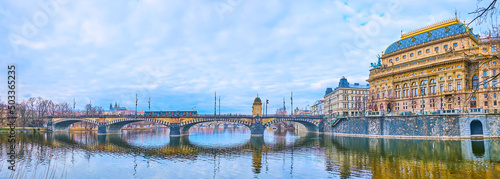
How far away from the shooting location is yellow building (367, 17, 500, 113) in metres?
68.7

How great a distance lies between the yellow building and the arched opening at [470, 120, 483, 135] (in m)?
3.92

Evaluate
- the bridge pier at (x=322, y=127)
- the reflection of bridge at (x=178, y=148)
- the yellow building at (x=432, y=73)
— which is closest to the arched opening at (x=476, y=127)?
the yellow building at (x=432, y=73)

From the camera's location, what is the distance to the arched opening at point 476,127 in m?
62.2

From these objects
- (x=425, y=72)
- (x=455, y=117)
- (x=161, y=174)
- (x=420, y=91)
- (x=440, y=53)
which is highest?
(x=440, y=53)

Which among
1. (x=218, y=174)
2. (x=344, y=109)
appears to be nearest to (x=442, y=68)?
(x=344, y=109)

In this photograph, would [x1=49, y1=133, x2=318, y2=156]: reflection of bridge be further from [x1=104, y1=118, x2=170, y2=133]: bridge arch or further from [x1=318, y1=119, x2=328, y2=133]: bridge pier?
[x1=318, y1=119, x2=328, y2=133]: bridge pier

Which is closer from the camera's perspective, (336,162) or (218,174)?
(218,174)

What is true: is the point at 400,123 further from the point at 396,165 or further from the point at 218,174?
the point at 218,174

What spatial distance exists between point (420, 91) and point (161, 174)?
237 feet

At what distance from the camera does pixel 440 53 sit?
3014 inches

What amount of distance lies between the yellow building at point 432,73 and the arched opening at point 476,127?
3922 millimetres

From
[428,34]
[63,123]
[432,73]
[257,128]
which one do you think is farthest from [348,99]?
[63,123]

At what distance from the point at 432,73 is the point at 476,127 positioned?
17601mm

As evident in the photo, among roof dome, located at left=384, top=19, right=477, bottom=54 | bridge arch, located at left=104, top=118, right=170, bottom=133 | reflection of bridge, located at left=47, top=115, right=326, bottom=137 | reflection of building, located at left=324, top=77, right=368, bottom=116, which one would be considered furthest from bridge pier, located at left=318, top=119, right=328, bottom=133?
bridge arch, located at left=104, top=118, right=170, bottom=133
